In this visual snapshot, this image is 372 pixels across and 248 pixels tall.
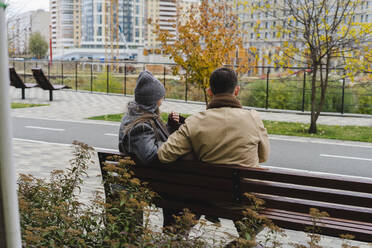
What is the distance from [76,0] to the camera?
158750mm

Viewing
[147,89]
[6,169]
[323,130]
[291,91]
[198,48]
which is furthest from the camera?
[291,91]

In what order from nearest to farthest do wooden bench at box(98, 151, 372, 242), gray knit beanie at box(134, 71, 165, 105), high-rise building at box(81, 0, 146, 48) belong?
wooden bench at box(98, 151, 372, 242) < gray knit beanie at box(134, 71, 165, 105) < high-rise building at box(81, 0, 146, 48)

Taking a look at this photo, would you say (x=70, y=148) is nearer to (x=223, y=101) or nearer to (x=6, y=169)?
(x=223, y=101)

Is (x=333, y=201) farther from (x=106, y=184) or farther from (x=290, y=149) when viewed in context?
(x=290, y=149)

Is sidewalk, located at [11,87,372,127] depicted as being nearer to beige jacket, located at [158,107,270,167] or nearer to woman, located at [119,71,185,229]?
woman, located at [119,71,185,229]

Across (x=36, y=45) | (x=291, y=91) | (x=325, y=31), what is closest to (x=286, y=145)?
(x=325, y=31)

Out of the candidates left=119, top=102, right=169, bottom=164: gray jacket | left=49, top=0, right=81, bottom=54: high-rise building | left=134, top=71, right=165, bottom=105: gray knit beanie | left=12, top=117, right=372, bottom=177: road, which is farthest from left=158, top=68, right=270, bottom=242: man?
left=49, top=0, right=81, bottom=54: high-rise building

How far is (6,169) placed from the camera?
226 centimetres

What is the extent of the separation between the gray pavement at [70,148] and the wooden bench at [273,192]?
0.79 feet

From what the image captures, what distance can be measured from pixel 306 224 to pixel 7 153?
221 cm

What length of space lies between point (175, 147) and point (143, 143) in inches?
11.1

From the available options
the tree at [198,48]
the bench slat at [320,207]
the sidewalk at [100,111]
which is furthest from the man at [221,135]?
the tree at [198,48]

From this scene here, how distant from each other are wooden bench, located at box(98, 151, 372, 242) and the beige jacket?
115mm

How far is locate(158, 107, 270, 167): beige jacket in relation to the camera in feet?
12.8
